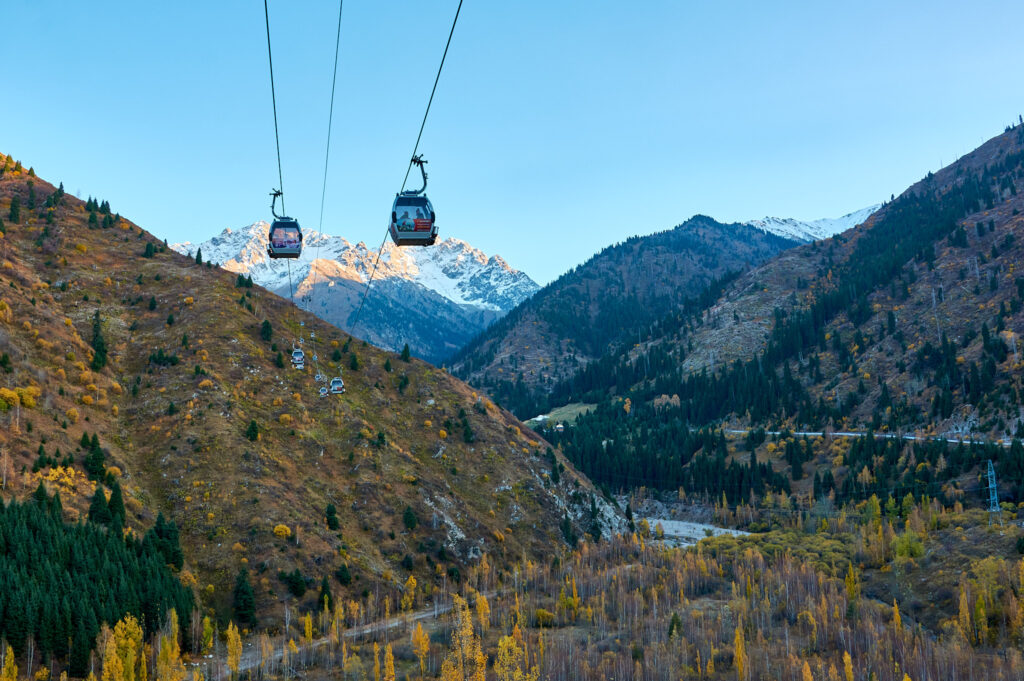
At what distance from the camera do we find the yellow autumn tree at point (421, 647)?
9894 cm

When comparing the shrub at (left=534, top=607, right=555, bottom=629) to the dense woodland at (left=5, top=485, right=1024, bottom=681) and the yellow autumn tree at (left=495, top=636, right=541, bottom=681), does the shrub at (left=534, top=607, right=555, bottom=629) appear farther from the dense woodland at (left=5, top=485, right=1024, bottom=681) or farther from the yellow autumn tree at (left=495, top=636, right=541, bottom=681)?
the yellow autumn tree at (left=495, top=636, right=541, bottom=681)

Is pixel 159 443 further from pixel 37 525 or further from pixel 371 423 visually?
pixel 371 423

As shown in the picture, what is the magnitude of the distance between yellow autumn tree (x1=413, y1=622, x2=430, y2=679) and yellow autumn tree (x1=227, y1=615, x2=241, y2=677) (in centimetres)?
2261

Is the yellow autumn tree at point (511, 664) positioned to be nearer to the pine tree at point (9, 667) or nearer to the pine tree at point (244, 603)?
the pine tree at point (244, 603)

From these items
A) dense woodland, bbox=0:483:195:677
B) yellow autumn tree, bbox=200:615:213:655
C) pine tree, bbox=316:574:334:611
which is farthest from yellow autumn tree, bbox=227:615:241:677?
pine tree, bbox=316:574:334:611

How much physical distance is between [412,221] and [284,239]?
21141 mm

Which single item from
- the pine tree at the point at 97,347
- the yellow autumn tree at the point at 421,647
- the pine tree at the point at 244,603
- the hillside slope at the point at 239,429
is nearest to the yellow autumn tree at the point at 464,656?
the yellow autumn tree at the point at 421,647

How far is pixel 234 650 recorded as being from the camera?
91625 mm

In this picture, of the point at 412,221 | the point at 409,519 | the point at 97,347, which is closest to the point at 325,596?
the point at 409,519

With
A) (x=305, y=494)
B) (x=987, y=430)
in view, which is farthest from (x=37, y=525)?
(x=987, y=430)

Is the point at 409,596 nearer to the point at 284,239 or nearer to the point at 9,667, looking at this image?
the point at 9,667

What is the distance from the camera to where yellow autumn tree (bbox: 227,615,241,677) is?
295ft

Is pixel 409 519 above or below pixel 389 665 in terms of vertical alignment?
above

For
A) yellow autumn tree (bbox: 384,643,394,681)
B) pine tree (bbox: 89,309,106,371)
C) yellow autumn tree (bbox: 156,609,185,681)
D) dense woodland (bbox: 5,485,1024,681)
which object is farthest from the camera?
pine tree (bbox: 89,309,106,371)
